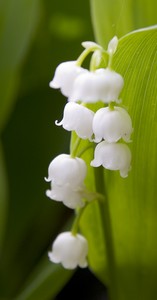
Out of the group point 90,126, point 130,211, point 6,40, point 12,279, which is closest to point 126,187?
point 130,211

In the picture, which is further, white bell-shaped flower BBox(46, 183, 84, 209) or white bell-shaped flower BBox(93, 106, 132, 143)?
white bell-shaped flower BBox(46, 183, 84, 209)

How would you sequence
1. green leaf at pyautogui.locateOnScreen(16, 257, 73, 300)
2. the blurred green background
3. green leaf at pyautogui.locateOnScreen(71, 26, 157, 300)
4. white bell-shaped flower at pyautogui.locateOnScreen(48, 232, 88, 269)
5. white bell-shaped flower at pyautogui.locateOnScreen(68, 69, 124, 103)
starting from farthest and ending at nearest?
the blurred green background < green leaf at pyautogui.locateOnScreen(16, 257, 73, 300) < white bell-shaped flower at pyautogui.locateOnScreen(48, 232, 88, 269) < green leaf at pyautogui.locateOnScreen(71, 26, 157, 300) < white bell-shaped flower at pyautogui.locateOnScreen(68, 69, 124, 103)

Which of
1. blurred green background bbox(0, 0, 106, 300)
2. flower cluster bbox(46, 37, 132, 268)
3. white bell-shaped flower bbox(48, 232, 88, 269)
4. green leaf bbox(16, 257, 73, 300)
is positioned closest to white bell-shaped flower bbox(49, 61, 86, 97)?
flower cluster bbox(46, 37, 132, 268)

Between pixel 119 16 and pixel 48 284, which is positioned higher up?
pixel 119 16

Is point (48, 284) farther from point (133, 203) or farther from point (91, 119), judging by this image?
point (91, 119)

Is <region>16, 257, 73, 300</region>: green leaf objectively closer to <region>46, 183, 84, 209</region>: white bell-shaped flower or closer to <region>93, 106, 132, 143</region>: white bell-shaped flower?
<region>46, 183, 84, 209</region>: white bell-shaped flower

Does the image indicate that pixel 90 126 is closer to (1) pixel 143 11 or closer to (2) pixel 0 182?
(1) pixel 143 11

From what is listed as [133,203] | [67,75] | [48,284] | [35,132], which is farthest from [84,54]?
[35,132]
